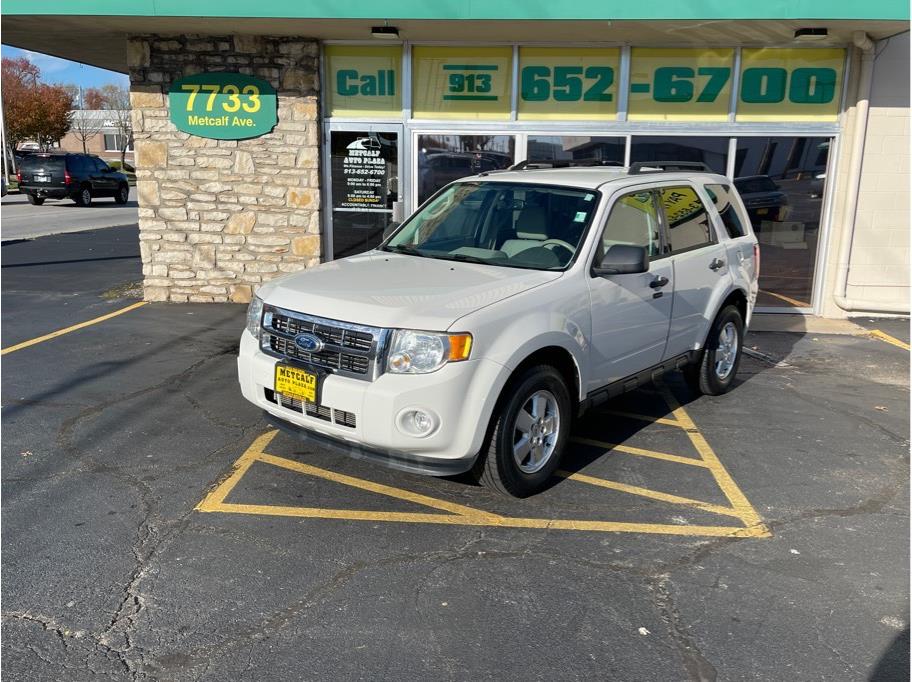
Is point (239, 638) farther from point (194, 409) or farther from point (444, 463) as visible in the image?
point (194, 409)

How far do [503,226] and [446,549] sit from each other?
2337mm

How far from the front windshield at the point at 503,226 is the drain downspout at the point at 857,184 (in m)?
5.88

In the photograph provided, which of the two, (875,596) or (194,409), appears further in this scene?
(194,409)

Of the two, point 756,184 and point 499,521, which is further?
point 756,184

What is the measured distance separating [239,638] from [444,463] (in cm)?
135

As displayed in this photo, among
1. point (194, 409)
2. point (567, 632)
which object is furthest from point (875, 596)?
point (194, 409)

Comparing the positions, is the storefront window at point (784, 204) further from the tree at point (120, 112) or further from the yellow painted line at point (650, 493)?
the tree at point (120, 112)

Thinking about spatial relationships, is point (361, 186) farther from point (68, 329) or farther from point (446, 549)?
point (446, 549)

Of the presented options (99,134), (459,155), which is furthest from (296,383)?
(99,134)

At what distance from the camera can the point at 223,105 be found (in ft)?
31.9

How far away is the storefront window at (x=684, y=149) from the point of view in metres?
9.91

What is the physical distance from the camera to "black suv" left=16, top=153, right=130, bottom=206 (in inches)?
1130

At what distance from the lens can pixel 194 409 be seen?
608 cm

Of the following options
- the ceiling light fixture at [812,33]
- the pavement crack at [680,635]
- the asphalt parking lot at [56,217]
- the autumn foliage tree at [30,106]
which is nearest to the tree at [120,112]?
Answer: the autumn foliage tree at [30,106]
